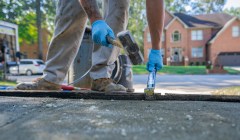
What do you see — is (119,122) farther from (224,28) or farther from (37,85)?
(224,28)

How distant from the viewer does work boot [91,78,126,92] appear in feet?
8.99

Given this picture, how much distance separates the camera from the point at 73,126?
138 centimetres

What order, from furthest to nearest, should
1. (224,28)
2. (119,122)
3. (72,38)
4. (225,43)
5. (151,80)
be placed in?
(225,43)
(224,28)
(72,38)
(151,80)
(119,122)

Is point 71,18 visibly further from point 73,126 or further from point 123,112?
point 73,126

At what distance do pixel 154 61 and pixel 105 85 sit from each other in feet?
1.62

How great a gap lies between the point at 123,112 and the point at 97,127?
1.31 feet

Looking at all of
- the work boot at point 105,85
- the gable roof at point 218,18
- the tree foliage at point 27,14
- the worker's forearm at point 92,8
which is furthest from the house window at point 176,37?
the worker's forearm at point 92,8

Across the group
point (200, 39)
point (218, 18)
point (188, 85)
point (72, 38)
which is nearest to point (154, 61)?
point (72, 38)

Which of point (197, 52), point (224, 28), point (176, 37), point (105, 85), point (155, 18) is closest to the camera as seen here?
point (155, 18)

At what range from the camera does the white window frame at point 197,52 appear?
1511 inches

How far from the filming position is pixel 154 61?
2.69 m

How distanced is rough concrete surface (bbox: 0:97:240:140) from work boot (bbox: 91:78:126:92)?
2.49 feet

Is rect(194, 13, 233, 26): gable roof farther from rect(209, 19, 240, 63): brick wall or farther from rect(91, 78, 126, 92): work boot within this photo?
rect(91, 78, 126, 92): work boot

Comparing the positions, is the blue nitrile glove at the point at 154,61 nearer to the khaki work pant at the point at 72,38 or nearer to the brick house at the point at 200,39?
the khaki work pant at the point at 72,38
